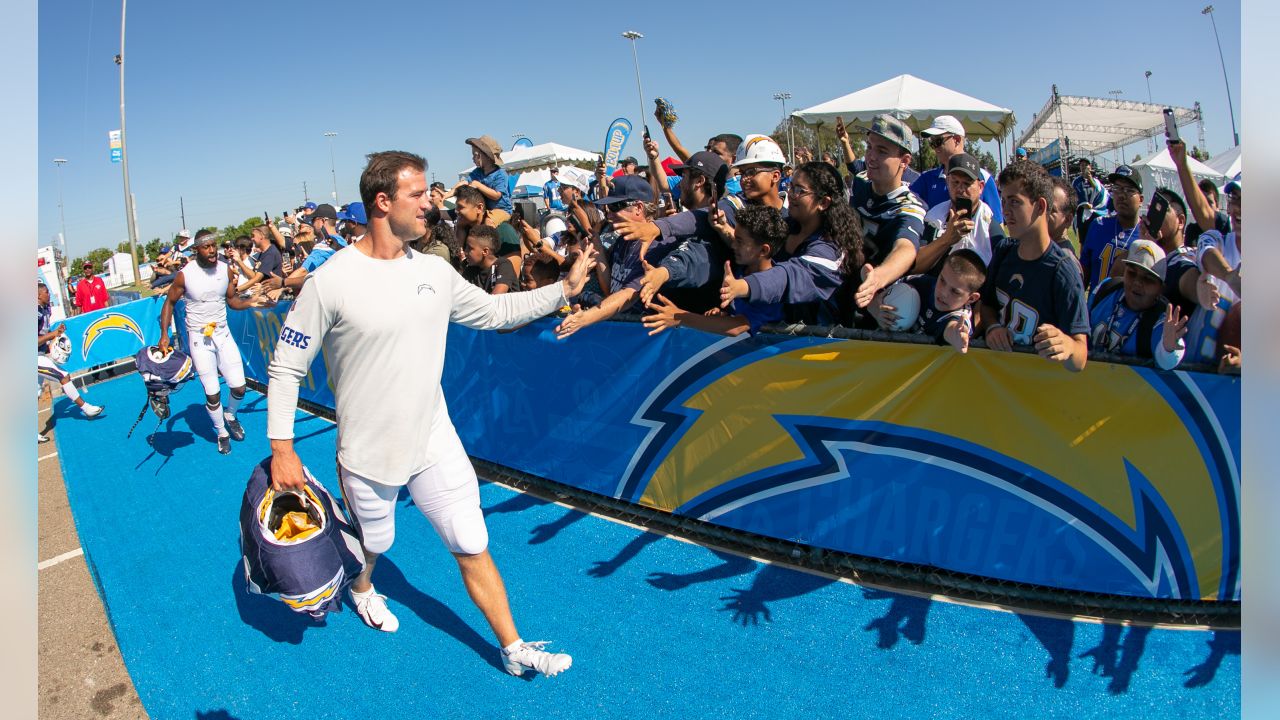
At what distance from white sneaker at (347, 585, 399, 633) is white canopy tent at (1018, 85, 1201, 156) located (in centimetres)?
2625

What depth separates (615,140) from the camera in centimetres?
1287

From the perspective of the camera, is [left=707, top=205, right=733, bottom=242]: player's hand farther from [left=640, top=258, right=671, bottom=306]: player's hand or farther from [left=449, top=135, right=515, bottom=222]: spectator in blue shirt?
[left=449, top=135, right=515, bottom=222]: spectator in blue shirt

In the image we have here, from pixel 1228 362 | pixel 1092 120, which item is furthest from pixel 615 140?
pixel 1092 120

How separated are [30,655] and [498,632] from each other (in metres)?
3.00

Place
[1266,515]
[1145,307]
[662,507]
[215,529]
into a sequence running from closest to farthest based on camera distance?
[1266,515]
[1145,307]
[662,507]
[215,529]

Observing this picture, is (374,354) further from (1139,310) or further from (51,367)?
(51,367)

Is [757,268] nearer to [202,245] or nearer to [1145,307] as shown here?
[1145,307]

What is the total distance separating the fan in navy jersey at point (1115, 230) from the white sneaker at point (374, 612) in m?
5.26

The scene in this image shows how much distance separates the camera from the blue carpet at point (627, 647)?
322 centimetres

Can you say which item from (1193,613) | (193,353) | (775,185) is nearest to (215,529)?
(193,353)

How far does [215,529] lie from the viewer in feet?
18.5

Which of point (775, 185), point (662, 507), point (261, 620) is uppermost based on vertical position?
point (775, 185)

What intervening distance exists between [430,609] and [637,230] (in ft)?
7.89

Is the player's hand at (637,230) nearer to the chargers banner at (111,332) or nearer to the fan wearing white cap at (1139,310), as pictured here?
the fan wearing white cap at (1139,310)
